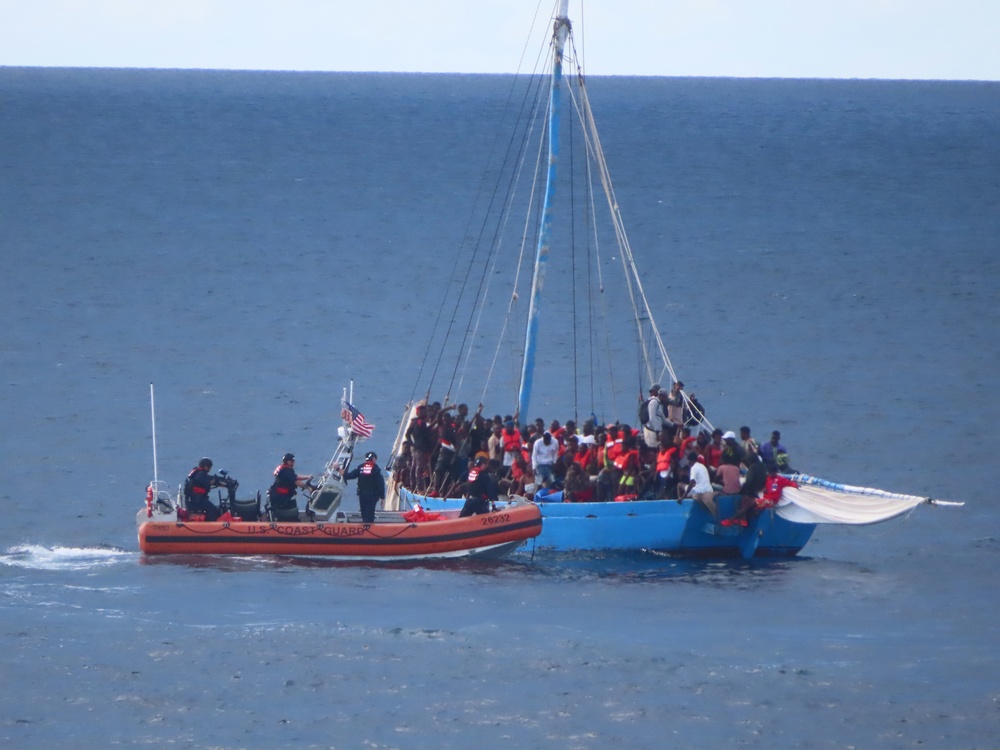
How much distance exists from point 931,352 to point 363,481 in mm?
34689

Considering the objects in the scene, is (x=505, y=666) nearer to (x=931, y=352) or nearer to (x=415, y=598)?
(x=415, y=598)

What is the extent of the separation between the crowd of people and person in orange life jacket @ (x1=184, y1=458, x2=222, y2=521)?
3.99 meters

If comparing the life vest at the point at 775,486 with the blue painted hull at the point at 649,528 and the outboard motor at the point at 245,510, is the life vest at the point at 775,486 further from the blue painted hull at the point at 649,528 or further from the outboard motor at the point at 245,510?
the outboard motor at the point at 245,510

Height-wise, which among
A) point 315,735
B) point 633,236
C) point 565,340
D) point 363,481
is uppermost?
point 633,236

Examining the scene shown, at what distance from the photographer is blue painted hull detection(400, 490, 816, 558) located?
27000 mm

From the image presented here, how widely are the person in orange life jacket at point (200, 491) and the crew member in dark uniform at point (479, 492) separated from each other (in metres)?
3.99

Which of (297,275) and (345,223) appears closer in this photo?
(297,275)

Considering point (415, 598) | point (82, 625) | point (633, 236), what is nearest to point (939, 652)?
point (415, 598)

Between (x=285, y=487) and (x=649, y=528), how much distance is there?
6.03 metres

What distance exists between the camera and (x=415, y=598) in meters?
24.8

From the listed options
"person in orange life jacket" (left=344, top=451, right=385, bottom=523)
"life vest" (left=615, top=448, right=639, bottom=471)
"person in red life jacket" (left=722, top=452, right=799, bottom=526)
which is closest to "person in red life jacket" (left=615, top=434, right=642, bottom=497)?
"life vest" (left=615, top=448, right=639, bottom=471)

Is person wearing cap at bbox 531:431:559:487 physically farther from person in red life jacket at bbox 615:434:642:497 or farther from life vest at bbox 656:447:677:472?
life vest at bbox 656:447:677:472

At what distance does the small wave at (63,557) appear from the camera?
27125 millimetres

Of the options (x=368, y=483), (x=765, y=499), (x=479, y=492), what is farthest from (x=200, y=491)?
(x=765, y=499)
